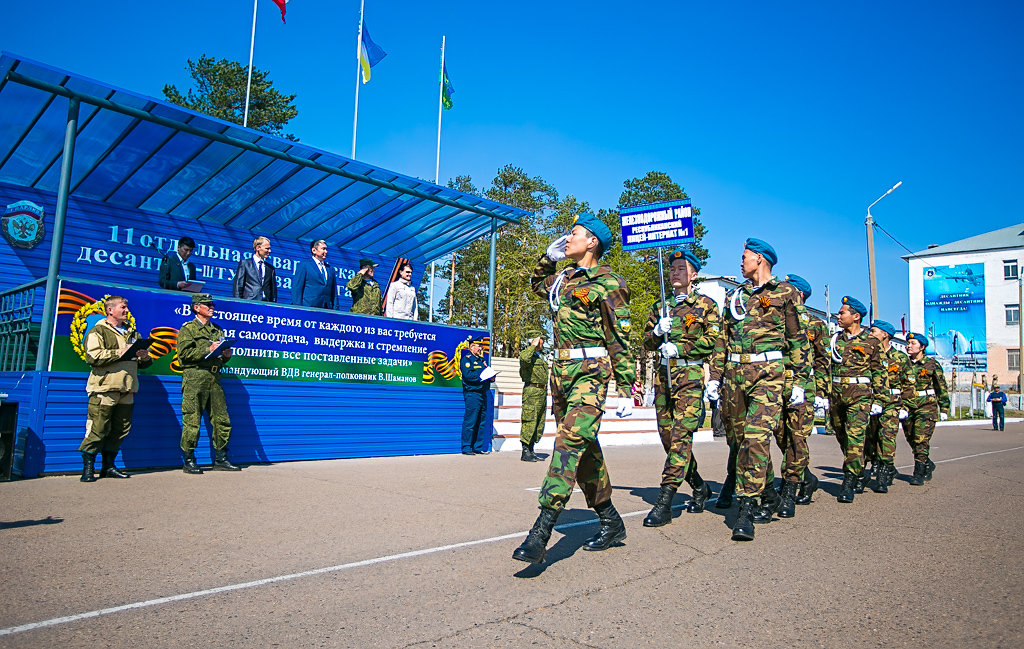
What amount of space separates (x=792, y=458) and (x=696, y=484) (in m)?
1.00

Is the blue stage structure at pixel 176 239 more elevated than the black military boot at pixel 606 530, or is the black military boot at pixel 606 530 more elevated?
the blue stage structure at pixel 176 239

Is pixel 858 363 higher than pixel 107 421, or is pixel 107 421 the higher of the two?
pixel 858 363

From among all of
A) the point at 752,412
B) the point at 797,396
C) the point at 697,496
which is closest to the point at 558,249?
the point at 752,412

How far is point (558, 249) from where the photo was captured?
4949mm

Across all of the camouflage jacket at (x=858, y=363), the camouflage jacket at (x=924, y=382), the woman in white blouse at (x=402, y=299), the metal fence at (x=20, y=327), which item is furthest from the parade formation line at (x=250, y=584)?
the woman in white blouse at (x=402, y=299)

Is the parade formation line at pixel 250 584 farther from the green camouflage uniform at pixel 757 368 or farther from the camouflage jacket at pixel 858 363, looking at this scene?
the camouflage jacket at pixel 858 363

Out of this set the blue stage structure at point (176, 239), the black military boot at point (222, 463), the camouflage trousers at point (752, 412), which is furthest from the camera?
the black military boot at point (222, 463)

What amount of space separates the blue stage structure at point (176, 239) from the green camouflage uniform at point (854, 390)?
5.92m

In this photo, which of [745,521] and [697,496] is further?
[697,496]

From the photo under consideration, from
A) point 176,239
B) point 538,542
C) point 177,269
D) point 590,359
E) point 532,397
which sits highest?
point 176,239

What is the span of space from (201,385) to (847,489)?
7439mm

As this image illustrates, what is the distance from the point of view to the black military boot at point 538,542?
12.7 feet

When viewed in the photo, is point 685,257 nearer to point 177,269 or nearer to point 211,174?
point 177,269

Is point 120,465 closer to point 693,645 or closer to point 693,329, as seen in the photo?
point 693,329
